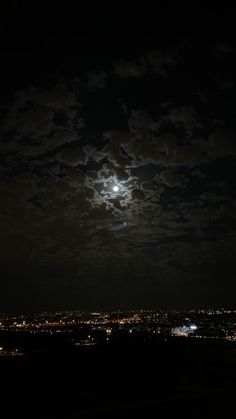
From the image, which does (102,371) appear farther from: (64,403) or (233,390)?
(233,390)

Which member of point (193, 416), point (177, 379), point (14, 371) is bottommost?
point (193, 416)

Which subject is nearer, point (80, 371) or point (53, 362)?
point (80, 371)

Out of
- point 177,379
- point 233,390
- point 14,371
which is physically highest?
point 14,371

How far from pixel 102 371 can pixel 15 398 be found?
33259 millimetres

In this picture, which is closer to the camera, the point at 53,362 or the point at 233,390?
the point at 233,390

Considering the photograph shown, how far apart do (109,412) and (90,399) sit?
16.4 meters

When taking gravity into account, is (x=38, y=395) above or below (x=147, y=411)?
above

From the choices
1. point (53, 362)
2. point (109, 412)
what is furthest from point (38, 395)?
point (53, 362)

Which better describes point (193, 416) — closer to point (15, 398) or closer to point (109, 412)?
point (109, 412)

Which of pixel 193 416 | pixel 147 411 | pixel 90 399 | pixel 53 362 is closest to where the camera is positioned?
pixel 193 416

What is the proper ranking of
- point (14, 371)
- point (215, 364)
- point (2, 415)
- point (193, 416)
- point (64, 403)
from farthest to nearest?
point (215, 364) → point (14, 371) → point (64, 403) → point (2, 415) → point (193, 416)

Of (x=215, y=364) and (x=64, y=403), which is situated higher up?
(x=215, y=364)

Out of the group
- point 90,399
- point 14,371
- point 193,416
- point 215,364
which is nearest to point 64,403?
point 90,399

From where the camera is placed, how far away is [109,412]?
29.8m
